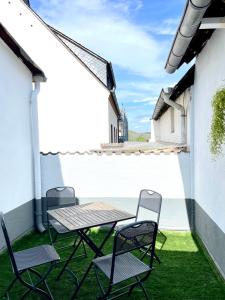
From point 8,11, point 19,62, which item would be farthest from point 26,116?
point 8,11

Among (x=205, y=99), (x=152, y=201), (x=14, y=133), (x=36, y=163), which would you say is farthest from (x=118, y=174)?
(x=205, y=99)

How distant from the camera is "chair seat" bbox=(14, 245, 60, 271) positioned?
149 inches

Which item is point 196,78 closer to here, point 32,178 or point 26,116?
point 26,116

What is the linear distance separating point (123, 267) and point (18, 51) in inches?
207

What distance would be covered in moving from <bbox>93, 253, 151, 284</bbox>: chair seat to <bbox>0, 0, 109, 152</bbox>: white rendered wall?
8.57 meters

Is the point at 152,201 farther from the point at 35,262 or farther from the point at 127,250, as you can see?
the point at 35,262

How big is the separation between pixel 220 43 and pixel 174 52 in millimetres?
657

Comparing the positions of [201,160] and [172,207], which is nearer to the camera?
[201,160]

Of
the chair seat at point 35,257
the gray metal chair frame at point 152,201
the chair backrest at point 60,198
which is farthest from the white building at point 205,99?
the chair backrest at point 60,198

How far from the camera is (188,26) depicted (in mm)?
3441

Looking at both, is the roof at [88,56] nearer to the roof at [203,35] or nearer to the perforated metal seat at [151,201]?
the roof at [203,35]

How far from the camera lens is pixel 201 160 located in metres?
6.11

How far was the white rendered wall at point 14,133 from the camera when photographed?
6062mm

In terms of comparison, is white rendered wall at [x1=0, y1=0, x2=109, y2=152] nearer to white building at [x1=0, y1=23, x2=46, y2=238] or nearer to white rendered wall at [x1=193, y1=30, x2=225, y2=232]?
white building at [x1=0, y1=23, x2=46, y2=238]
